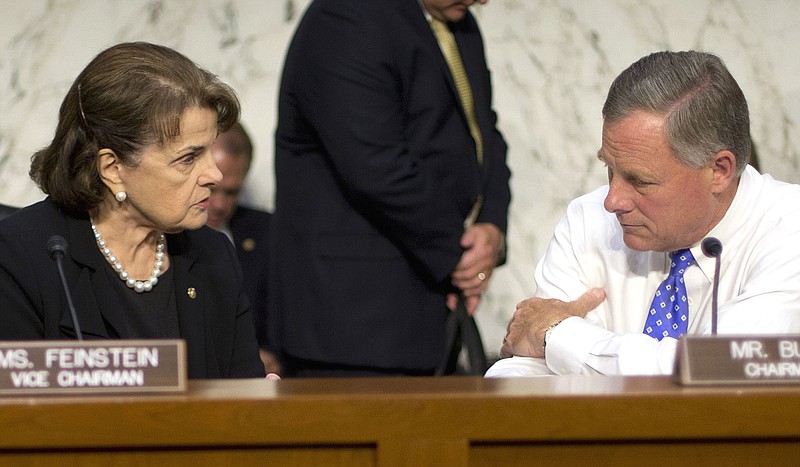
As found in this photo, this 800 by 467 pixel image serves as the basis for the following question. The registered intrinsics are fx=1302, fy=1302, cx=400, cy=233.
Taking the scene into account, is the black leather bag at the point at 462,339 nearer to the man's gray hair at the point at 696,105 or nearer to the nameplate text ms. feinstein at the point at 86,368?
the man's gray hair at the point at 696,105

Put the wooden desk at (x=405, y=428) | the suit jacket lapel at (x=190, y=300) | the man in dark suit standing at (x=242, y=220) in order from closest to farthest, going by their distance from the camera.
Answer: the wooden desk at (x=405, y=428) → the suit jacket lapel at (x=190, y=300) → the man in dark suit standing at (x=242, y=220)

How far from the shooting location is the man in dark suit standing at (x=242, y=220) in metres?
4.59

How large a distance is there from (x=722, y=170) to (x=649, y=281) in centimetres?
32

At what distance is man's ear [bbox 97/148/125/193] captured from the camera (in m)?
2.69

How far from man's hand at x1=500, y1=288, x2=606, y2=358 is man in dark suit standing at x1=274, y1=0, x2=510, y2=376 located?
89cm

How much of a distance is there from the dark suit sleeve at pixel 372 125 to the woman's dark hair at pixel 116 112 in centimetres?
87

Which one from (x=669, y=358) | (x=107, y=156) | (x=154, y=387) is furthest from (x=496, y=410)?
(x=107, y=156)

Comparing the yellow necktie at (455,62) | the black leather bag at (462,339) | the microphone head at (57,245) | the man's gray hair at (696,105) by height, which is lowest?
the black leather bag at (462,339)

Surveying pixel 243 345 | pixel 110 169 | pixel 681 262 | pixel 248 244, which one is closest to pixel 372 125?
pixel 243 345

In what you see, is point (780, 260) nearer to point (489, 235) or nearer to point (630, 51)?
point (489, 235)

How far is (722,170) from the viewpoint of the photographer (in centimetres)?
260

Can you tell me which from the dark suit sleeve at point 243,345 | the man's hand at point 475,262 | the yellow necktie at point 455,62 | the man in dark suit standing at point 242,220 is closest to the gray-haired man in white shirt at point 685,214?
the dark suit sleeve at point 243,345

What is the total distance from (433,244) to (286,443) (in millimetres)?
1973

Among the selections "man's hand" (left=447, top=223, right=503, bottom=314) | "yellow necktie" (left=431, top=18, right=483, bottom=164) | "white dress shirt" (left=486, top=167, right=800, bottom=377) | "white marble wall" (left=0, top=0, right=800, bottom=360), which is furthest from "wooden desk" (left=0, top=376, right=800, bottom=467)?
"white marble wall" (left=0, top=0, right=800, bottom=360)
